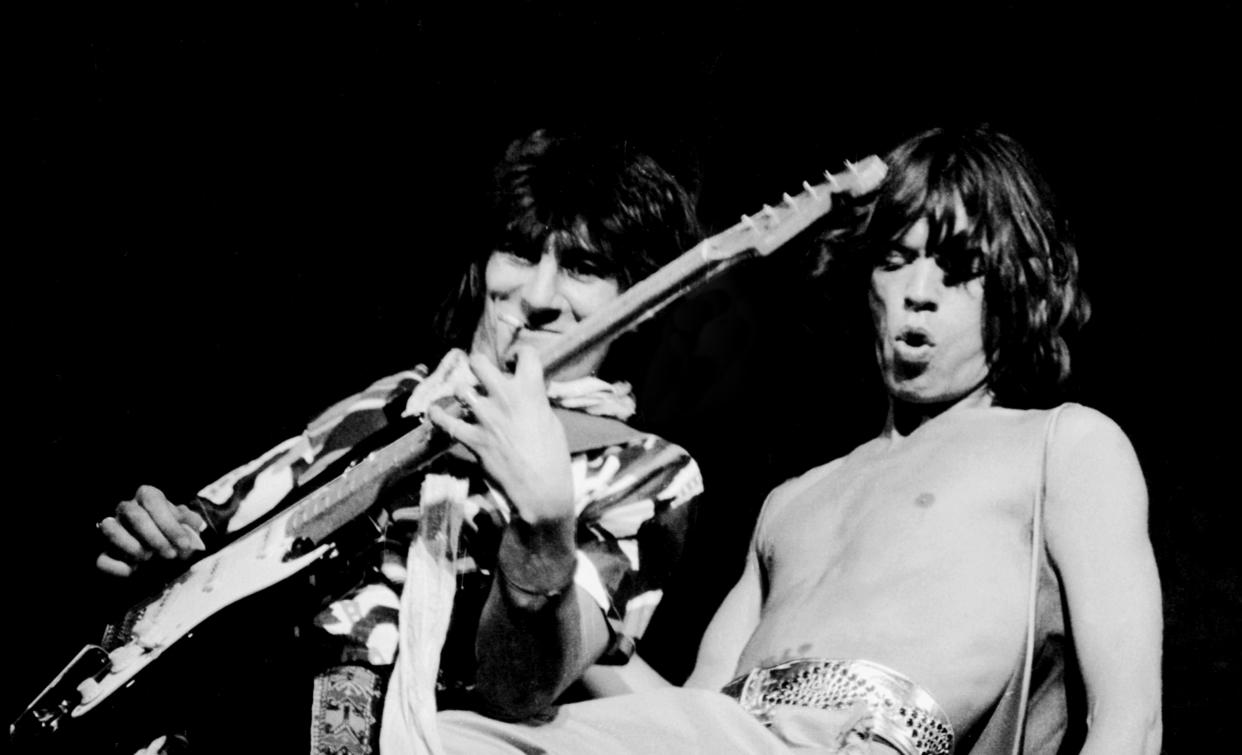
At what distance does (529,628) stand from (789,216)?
64cm

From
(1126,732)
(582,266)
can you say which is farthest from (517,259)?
(1126,732)

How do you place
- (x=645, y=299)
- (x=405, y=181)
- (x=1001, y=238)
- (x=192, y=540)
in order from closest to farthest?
(x=645, y=299) → (x=1001, y=238) → (x=192, y=540) → (x=405, y=181)

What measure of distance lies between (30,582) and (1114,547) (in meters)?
1.81

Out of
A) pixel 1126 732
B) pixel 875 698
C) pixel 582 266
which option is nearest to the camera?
pixel 1126 732

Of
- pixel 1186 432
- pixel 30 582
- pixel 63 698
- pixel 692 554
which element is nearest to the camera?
pixel 63 698

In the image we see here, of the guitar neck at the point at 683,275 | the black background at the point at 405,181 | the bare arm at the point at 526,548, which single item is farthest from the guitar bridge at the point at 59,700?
the guitar neck at the point at 683,275

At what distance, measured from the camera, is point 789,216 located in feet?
5.59

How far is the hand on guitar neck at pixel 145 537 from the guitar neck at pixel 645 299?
0.21 m

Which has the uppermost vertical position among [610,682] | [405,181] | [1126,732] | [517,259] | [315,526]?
[405,181]

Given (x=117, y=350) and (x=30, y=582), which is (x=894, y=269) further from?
(x=30, y=582)

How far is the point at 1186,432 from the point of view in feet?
6.46

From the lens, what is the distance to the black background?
2.04 meters

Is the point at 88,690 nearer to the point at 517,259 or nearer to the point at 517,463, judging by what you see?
the point at 517,463

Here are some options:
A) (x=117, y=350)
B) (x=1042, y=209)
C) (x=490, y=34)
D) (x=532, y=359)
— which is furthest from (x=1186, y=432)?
(x=117, y=350)
